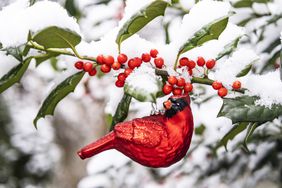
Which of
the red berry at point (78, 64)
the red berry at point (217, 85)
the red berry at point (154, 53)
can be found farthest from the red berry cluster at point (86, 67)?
the red berry at point (217, 85)

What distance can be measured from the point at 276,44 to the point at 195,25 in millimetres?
588

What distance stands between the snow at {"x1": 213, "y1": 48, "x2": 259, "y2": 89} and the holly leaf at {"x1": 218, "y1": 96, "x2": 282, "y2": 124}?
6 cm

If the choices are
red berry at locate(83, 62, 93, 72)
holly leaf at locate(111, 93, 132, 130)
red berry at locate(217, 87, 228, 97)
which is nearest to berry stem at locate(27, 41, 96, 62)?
red berry at locate(83, 62, 93, 72)

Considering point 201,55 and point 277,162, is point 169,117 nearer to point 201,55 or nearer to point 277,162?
point 201,55

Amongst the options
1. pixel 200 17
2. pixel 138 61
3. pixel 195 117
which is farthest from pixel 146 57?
pixel 195 117

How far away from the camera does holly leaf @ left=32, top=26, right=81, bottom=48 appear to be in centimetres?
68

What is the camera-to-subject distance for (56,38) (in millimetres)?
713

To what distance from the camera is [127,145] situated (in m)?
0.69

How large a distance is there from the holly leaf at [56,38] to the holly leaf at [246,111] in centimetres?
26

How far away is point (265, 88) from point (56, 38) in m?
0.36

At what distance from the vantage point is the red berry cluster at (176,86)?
71 centimetres

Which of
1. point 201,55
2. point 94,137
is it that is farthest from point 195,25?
point 94,137

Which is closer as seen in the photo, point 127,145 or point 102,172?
point 127,145

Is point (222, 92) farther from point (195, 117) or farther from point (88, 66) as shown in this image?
point (195, 117)
